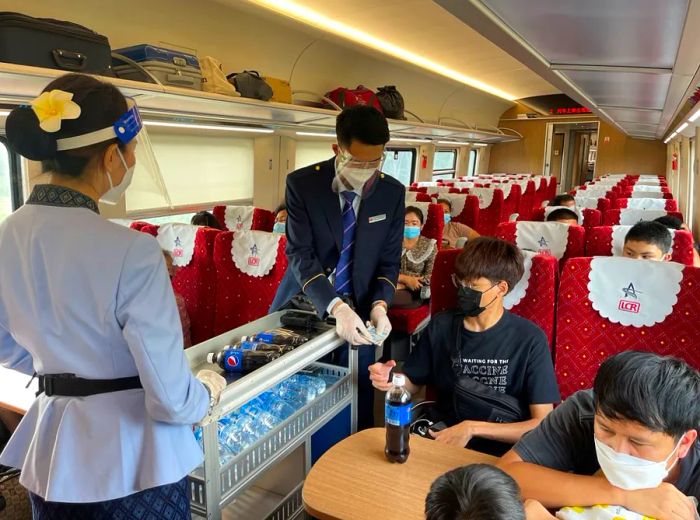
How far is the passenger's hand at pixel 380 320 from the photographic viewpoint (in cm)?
228

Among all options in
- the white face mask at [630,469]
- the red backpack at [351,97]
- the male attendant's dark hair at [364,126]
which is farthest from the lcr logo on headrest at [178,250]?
the red backpack at [351,97]

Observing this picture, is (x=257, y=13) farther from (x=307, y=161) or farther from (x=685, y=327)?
(x=685, y=327)

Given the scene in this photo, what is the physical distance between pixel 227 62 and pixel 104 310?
16.0ft

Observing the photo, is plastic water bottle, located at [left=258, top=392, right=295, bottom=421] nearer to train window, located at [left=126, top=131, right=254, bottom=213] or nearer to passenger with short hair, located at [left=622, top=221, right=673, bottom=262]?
passenger with short hair, located at [left=622, top=221, right=673, bottom=262]

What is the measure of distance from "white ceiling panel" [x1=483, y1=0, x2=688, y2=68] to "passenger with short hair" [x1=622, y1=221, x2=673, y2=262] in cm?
Result: 88

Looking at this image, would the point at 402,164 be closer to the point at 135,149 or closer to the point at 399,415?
the point at 399,415

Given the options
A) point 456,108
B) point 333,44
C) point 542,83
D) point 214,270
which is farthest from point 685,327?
point 542,83

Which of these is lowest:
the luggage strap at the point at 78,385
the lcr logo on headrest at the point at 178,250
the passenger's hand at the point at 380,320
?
the passenger's hand at the point at 380,320

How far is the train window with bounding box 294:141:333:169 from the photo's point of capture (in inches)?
312

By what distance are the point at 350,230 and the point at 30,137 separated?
1.47 metres

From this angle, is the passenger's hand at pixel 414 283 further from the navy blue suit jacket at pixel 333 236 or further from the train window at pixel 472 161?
the train window at pixel 472 161

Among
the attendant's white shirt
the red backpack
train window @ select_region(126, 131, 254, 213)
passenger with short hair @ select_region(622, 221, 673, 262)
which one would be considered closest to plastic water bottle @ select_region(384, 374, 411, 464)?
the attendant's white shirt

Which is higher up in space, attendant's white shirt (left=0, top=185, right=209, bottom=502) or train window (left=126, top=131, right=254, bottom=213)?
train window (left=126, top=131, right=254, bottom=213)

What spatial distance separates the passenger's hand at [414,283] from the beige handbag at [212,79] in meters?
1.96
